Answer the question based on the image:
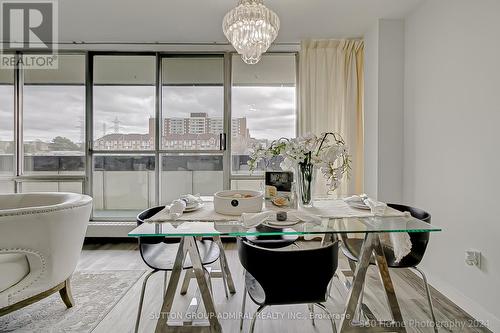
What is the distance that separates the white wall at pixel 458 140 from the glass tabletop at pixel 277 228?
80 cm

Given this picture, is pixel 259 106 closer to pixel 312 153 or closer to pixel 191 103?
pixel 191 103

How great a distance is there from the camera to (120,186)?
3.91 meters

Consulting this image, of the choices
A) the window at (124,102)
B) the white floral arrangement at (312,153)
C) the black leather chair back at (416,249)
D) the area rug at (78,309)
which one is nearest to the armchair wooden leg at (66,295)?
the area rug at (78,309)

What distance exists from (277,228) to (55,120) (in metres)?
3.84

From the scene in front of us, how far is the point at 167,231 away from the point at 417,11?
3010mm

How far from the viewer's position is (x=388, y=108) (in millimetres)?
2947

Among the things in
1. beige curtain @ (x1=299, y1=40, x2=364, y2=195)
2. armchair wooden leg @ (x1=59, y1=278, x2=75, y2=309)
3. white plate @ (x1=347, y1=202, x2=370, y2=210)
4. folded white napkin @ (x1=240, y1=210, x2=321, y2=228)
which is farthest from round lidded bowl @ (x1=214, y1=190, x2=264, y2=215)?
beige curtain @ (x1=299, y1=40, x2=364, y2=195)

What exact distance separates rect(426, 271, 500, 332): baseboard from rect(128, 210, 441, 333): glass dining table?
29.6 inches

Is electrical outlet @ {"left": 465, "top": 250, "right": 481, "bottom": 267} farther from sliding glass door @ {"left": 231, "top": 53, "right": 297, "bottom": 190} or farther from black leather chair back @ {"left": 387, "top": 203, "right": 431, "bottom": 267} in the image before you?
sliding glass door @ {"left": 231, "top": 53, "right": 297, "bottom": 190}

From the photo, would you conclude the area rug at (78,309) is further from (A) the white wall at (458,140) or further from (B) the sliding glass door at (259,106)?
(A) the white wall at (458,140)

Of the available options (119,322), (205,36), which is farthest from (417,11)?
(119,322)

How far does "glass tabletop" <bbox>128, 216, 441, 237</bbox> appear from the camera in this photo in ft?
4.50

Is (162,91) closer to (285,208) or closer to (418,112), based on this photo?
(285,208)

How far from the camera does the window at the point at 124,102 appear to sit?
3.84 m
